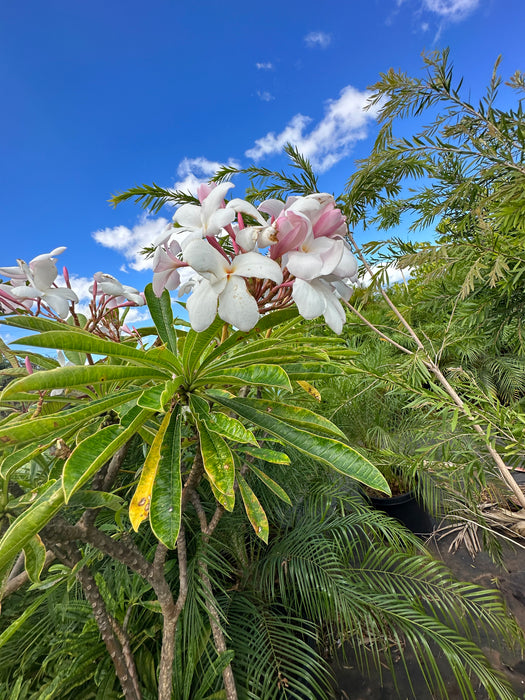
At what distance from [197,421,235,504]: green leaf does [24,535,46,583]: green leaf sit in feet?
0.73

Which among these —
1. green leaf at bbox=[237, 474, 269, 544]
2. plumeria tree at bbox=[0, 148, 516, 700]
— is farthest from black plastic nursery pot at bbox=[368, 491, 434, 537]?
green leaf at bbox=[237, 474, 269, 544]

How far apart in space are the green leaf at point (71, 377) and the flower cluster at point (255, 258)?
0.12m

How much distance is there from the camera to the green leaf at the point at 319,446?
1.17ft

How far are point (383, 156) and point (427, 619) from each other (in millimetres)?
1322

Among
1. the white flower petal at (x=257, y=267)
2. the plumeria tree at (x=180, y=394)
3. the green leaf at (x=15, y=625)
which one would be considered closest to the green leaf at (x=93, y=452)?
the plumeria tree at (x=180, y=394)

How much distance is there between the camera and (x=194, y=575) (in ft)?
2.41

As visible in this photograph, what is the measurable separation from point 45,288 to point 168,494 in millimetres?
324

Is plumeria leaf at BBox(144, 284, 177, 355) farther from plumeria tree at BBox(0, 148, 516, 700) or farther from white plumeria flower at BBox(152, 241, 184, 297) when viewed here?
white plumeria flower at BBox(152, 241, 184, 297)

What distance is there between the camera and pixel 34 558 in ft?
1.25

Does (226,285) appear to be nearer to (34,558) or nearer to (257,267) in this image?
(257,267)

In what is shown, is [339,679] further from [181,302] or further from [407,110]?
[407,110]

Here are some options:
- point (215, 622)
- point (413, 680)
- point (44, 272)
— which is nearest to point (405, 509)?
point (413, 680)

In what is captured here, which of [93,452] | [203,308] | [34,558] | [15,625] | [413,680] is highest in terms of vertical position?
[203,308]

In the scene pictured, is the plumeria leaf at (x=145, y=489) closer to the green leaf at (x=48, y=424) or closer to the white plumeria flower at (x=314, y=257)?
the green leaf at (x=48, y=424)
